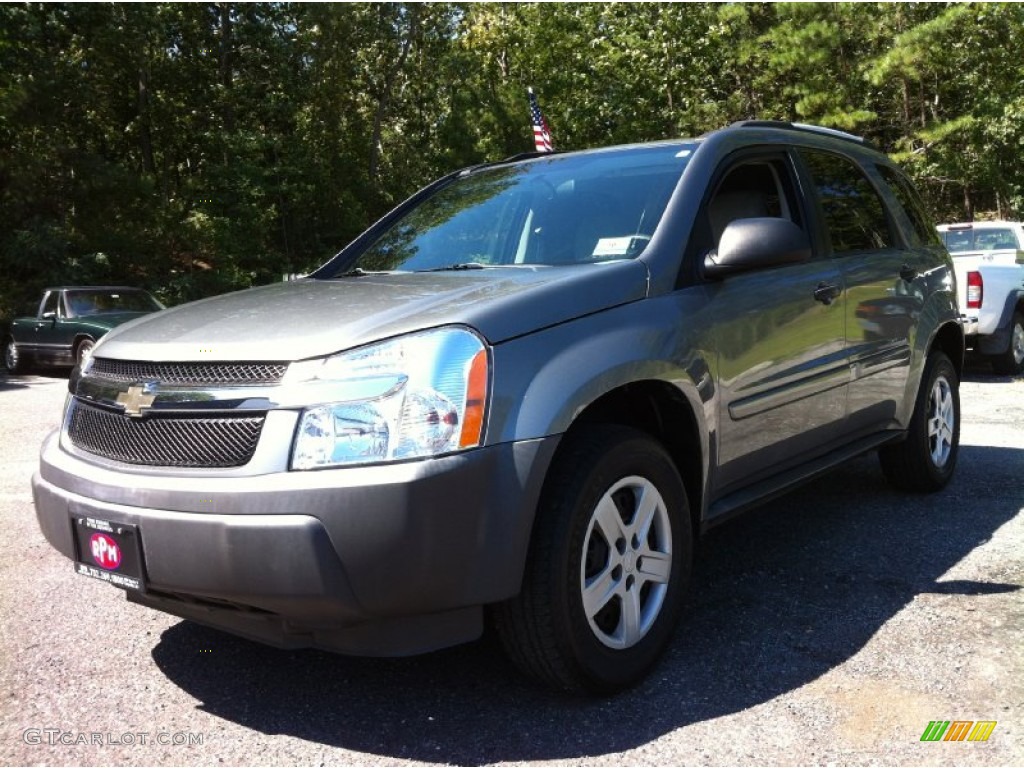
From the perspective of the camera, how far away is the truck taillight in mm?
10047

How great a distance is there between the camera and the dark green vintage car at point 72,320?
14.7 m

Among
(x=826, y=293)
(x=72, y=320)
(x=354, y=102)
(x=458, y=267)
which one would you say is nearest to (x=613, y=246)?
(x=458, y=267)

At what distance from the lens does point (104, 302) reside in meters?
15.3

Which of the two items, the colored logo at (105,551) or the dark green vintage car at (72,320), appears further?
the dark green vintage car at (72,320)

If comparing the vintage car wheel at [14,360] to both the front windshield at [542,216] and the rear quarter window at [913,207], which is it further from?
the rear quarter window at [913,207]

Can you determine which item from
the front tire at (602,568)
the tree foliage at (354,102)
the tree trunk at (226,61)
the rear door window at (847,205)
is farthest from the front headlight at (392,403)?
the tree trunk at (226,61)

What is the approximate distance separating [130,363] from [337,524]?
0.95 metres

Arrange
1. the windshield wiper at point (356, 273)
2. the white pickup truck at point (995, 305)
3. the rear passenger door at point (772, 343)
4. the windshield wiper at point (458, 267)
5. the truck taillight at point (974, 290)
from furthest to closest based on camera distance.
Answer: the white pickup truck at point (995, 305) → the truck taillight at point (974, 290) → the windshield wiper at point (356, 273) → the windshield wiper at point (458, 267) → the rear passenger door at point (772, 343)

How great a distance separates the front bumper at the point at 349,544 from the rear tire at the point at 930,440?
3103 mm

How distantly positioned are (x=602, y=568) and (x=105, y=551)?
1.43 metres

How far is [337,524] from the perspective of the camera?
2359 mm

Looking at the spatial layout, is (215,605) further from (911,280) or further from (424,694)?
(911,280)

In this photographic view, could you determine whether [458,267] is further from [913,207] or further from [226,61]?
[226,61]

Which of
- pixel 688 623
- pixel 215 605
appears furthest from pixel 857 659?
pixel 215 605
